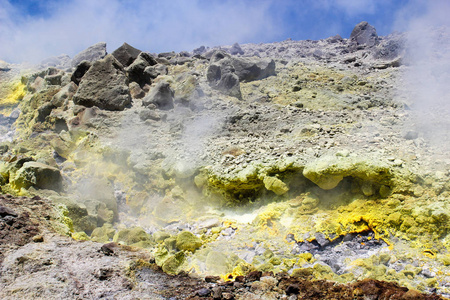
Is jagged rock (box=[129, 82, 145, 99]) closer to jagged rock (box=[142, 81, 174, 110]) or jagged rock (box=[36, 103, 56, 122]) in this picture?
jagged rock (box=[142, 81, 174, 110])

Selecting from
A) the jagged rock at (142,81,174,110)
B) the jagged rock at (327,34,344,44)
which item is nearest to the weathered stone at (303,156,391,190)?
the jagged rock at (142,81,174,110)

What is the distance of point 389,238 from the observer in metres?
4.25

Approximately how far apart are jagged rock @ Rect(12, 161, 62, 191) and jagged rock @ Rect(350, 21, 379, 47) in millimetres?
17580

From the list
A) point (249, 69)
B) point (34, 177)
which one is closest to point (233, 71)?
point (249, 69)

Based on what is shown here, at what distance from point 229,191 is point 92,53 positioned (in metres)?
13.3

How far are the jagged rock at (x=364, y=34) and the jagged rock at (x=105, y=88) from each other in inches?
562

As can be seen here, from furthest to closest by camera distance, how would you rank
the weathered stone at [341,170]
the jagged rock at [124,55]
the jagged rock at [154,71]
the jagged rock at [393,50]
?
1. the jagged rock at [124,55]
2. the jagged rock at [393,50]
3. the jagged rock at [154,71]
4. the weathered stone at [341,170]

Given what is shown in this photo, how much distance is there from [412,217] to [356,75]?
825 centimetres

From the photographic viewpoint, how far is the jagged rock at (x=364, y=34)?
733 inches

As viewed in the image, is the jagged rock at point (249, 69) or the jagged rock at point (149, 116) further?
the jagged rock at point (249, 69)

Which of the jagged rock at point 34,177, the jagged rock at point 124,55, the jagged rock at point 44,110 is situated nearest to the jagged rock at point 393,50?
the jagged rock at point 124,55

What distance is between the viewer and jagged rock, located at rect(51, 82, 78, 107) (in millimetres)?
10805

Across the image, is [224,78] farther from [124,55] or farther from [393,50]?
[393,50]

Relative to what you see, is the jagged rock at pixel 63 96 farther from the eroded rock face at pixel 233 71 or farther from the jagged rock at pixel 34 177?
the jagged rock at pixel 34 177
